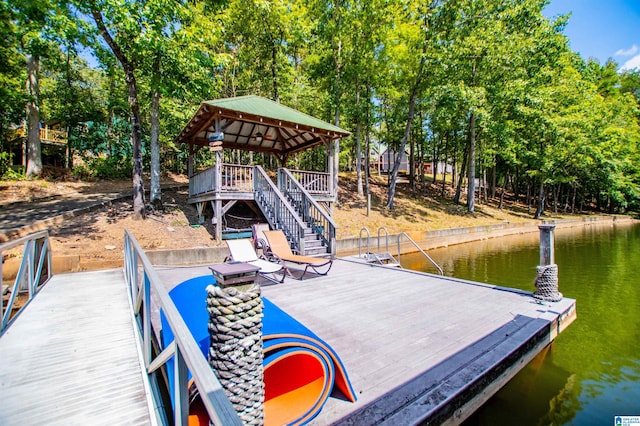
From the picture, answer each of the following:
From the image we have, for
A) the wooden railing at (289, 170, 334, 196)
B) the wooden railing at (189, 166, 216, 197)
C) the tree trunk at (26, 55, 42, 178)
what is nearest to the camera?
the wooden railing at (189, 166, 216, 197)

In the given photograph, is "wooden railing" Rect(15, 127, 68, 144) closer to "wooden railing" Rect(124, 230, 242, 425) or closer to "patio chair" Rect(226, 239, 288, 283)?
"patio chair" Rect(226, 239, 288, 283)

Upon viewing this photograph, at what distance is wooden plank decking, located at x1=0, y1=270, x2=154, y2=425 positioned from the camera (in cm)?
212

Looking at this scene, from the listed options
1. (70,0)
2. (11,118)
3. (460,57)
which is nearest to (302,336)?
(70,0)

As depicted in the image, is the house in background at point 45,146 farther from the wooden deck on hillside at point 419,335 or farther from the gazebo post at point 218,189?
the wooden deck on hillside at point 419,335

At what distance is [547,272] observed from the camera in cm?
497

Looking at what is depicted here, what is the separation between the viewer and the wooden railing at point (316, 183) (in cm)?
1170

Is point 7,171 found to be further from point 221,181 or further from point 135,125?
point 221,181

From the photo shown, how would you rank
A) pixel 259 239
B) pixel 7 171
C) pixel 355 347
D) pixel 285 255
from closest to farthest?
pixel 355 347 → pixel 285 255 → pixel 259 239 → pixel 7 171

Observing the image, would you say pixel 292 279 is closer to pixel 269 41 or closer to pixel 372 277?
pixel 372 277

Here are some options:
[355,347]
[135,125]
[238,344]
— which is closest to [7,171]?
[135,125]

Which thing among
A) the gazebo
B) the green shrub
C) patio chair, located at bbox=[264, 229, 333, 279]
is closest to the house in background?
the green shrub

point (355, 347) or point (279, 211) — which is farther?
point (279, 211)

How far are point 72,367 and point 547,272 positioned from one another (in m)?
6.49

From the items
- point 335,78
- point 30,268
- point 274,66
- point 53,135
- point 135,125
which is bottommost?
point 30,268
